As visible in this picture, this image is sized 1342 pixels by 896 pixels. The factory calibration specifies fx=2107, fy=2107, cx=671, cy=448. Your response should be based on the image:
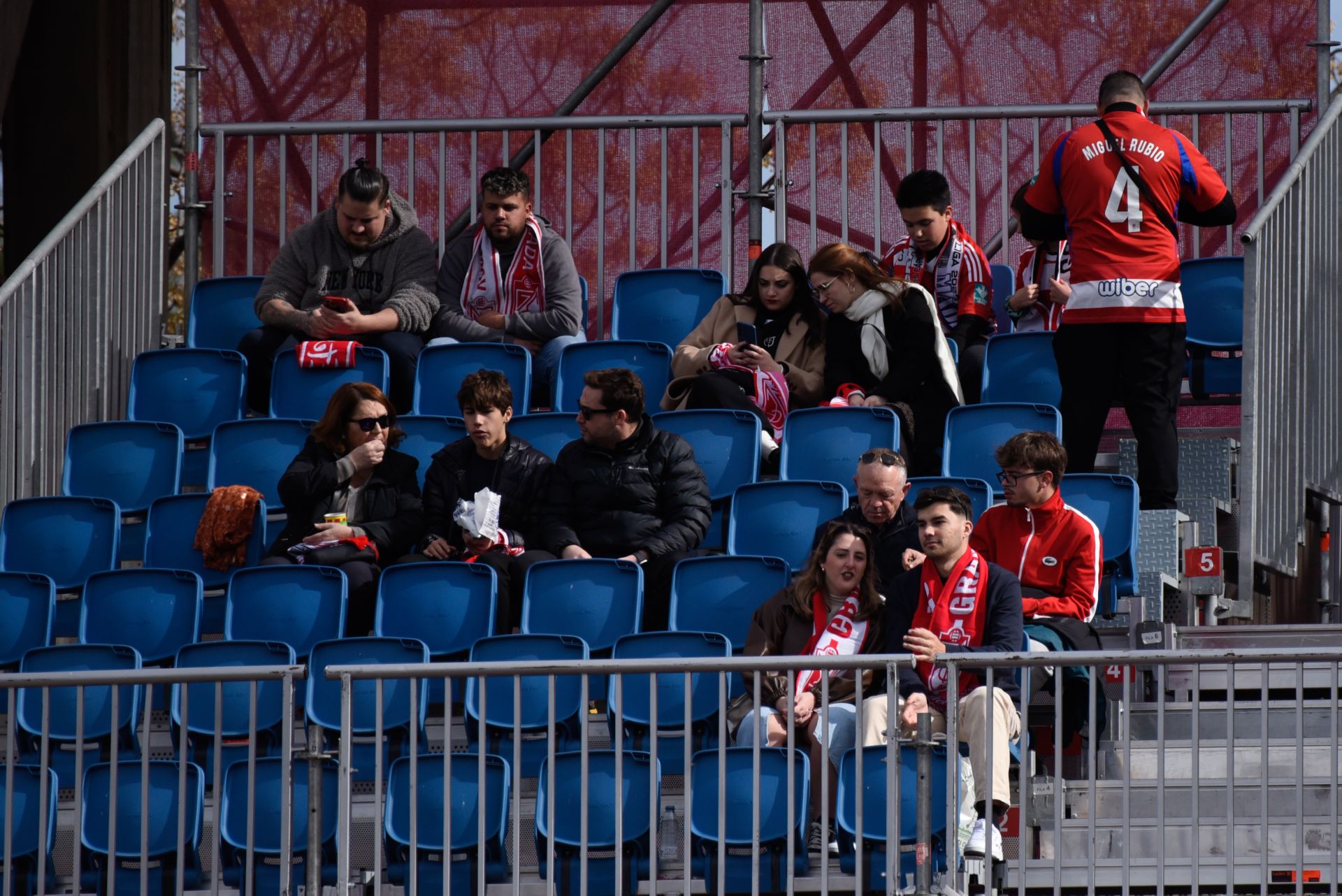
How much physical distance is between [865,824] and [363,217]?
14.9 ft

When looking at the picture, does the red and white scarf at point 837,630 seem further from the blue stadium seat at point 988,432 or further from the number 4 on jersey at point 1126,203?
the number 4 on jersey at point 1126,203

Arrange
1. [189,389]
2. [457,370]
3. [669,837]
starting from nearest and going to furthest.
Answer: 1. [669,837]
2. [457,370]
3. [189,389]

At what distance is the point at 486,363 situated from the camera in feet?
29.7

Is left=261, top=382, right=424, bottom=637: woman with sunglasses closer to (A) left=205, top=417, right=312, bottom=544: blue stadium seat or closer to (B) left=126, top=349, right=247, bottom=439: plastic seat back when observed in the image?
(A) left=205, top=417, right=312, bottom=544: blue stadium seat

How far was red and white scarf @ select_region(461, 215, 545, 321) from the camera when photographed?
31.1 ft

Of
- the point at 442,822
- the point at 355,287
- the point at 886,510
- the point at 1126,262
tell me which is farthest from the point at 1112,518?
the point at 355,287

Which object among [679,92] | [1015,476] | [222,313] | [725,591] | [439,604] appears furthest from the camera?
[679,92]

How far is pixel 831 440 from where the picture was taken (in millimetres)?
8312

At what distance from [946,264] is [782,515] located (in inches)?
75.7

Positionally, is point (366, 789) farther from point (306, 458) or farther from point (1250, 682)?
point (1250, 682)

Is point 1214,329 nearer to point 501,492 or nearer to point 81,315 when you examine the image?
point 501,492

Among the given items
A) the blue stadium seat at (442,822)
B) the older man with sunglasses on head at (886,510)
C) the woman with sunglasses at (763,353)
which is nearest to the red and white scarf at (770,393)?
the woman with sunglasses at (763,353)

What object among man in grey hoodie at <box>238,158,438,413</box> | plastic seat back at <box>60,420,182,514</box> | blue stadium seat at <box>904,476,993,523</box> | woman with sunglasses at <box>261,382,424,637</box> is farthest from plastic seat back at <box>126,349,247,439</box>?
blue stadium seat at <box>904,476,993,523</box>

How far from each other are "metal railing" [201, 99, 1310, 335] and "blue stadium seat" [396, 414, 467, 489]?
65.1 inches
